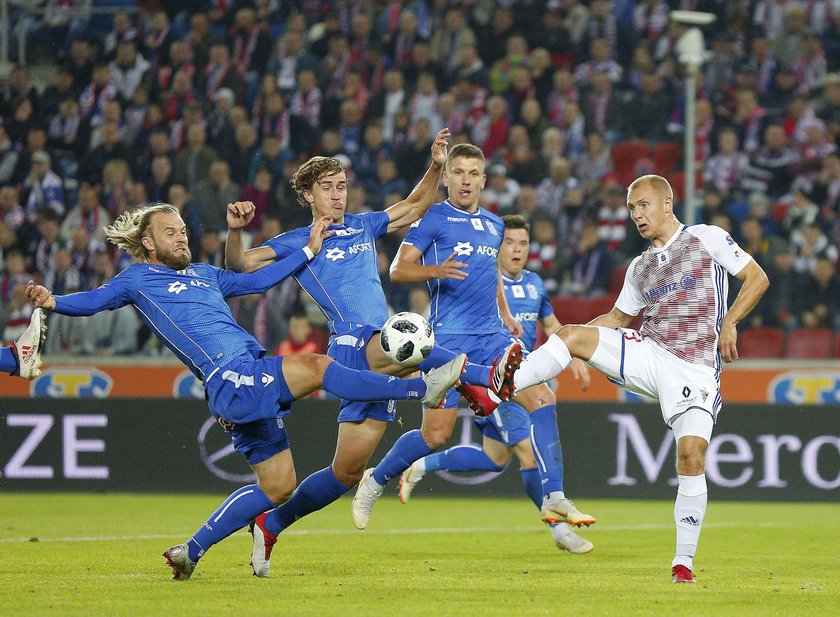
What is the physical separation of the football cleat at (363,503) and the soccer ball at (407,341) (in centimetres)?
170

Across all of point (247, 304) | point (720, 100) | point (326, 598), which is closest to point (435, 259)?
point (326, 598)

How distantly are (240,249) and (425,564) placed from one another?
7.18 ft

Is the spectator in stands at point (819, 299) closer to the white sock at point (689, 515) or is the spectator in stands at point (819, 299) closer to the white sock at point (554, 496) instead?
the white sock at point (554, 496)

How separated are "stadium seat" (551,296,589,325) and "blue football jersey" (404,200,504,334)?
19.2 feet

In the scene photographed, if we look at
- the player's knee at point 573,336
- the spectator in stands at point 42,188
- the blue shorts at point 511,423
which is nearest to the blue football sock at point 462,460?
the blue shorts at point 511,423

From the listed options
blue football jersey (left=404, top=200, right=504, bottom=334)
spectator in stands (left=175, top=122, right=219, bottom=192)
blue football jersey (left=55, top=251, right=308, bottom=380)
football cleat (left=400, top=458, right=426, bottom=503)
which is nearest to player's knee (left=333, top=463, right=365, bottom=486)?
blue football jersey (left=55, top=251, right=308, bottom=380)

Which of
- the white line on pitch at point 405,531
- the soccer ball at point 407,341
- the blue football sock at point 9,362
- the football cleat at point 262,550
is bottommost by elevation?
the white line on pitch at point 405,531

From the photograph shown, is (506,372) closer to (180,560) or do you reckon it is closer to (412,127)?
(180,560)

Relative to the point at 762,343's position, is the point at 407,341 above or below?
above

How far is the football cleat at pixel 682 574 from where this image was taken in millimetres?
6738

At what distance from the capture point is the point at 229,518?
6.80 m

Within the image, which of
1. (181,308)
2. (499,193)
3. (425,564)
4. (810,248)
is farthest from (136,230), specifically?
(810,248)

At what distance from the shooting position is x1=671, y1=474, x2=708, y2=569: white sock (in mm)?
6758

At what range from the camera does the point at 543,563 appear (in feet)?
26.3
